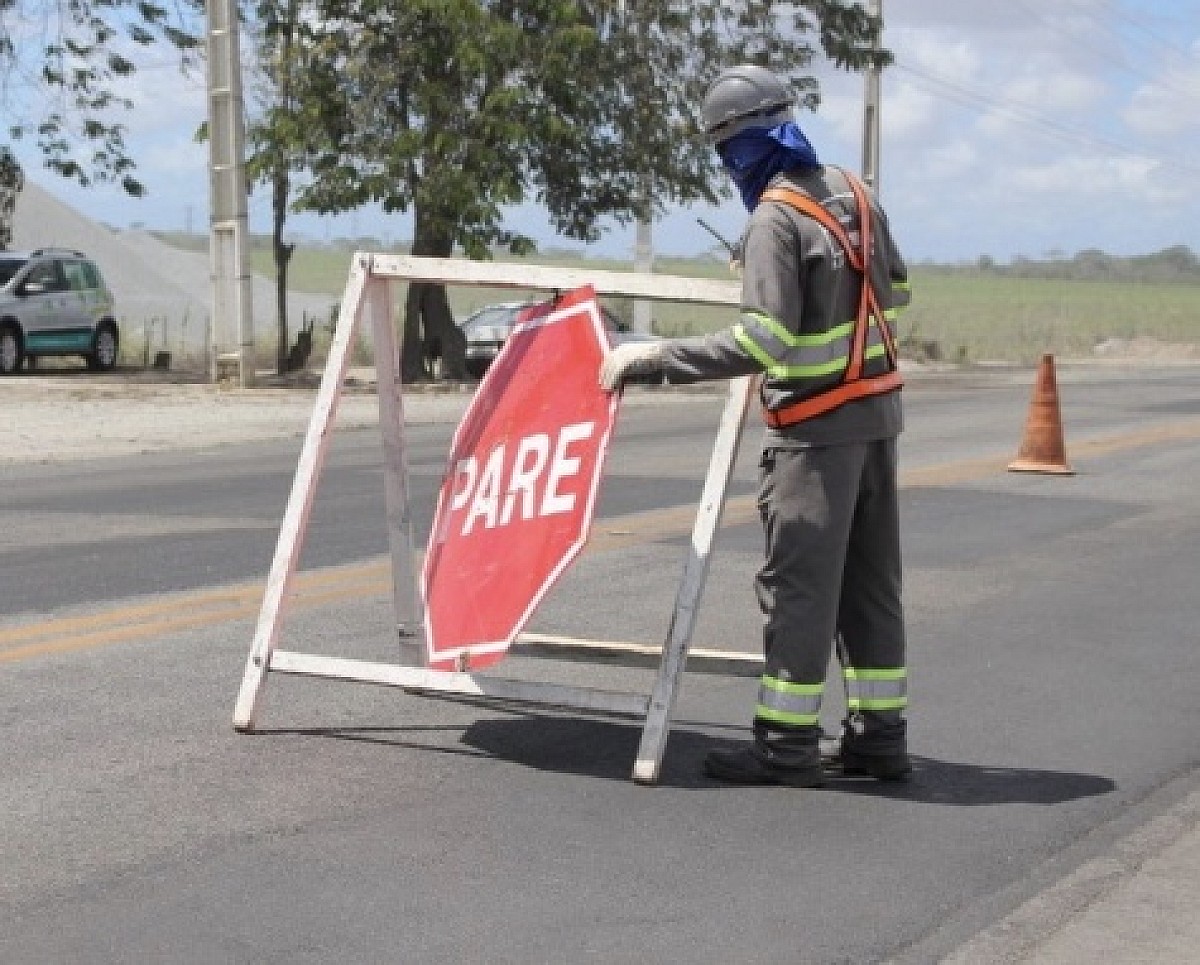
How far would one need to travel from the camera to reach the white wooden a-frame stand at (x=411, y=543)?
6.54m

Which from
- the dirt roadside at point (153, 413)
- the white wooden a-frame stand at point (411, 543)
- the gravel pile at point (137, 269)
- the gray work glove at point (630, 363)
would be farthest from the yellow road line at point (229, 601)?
the gravel pile at point (137, 269)

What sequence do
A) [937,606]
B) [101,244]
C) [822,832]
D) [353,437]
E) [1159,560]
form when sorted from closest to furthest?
1. [822,832]
2. [937,606]
3. [1159,560]
4. [353,437]
5. [101,244]

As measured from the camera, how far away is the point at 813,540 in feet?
21.1

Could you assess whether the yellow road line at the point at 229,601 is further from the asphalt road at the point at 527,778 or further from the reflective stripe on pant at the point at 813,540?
the reflective stripe on pant at the point at 813,540

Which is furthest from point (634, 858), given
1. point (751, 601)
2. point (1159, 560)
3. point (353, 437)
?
point (353, 437)

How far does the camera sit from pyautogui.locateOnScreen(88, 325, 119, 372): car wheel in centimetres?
3303

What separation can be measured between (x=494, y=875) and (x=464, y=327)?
97.5 feet

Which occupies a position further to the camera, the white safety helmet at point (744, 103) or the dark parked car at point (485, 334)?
the dark parked car at point (485, 334)

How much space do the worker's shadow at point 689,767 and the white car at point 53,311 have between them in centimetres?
2478

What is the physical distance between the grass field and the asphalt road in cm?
1906

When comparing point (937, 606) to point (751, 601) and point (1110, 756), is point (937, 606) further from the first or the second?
point (1110, 756)

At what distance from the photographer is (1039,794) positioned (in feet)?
21.8

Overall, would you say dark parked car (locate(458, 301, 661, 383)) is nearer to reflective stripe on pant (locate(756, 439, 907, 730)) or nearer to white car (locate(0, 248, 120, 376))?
white car (locate(0, 248, 120, 376))

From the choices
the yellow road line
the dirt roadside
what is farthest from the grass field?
the yellow road line
